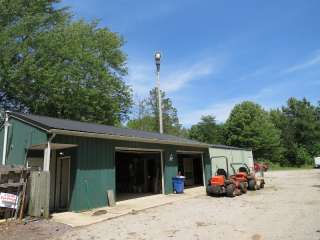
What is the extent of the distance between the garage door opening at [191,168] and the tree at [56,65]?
10.1 meters

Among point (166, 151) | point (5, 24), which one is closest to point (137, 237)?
point (166, 151)

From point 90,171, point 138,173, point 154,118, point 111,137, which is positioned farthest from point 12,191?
point 154,118

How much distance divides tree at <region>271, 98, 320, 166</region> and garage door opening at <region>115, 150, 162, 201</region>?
44433mm

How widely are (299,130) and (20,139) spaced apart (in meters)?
58.5

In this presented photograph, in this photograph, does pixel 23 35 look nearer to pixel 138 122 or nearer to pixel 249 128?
pixel 138 122

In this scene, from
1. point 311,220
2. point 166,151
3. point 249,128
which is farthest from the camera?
point 249,128

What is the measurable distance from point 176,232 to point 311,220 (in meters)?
3.86

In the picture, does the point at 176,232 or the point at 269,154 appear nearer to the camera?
the point at 176,232

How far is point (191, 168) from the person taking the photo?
22688 mm

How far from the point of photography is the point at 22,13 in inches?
930

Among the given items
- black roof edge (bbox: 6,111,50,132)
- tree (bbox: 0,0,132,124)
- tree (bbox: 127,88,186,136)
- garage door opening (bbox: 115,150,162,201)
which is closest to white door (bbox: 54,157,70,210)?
black roof edge (bbox: 6,111,50,132)

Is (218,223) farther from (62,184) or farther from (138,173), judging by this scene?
(138,173)

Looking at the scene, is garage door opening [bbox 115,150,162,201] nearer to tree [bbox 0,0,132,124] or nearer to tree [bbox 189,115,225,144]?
tree [bbox 0,0,132,124]

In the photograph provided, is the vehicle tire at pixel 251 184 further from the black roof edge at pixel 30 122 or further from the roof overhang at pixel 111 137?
the black roof edge at pixel 30 122
